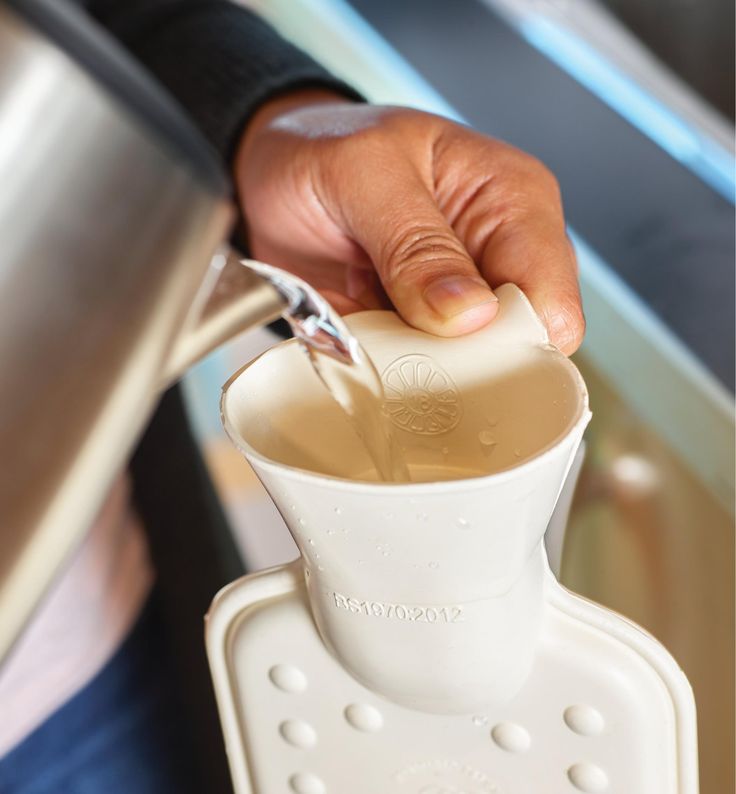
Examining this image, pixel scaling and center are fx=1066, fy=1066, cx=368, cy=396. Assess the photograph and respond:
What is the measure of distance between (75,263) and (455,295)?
278 millimetres

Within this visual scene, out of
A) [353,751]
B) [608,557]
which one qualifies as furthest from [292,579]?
[608,557]

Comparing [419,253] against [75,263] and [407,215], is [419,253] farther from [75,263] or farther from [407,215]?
[75,263]

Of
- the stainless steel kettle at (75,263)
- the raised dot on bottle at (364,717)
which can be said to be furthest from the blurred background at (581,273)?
the raised dot on bottle at (364,717)

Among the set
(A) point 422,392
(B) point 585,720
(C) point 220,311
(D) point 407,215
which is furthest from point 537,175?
(C) point 220,311

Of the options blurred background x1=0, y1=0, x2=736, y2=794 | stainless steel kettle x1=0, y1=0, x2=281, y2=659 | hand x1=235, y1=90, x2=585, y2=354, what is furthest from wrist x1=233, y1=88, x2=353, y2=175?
stainless steel kettle x1=0, y1=0, x2=281, y2=659

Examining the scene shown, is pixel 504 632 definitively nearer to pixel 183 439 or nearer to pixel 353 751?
pixel 353 751

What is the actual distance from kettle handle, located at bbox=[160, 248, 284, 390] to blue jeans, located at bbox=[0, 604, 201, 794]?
0.57m

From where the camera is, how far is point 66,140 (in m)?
0.19

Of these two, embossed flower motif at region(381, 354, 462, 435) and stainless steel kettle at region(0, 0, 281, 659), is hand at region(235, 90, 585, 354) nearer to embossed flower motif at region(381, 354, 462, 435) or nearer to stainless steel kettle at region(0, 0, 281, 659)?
embossed flower motif at region(381, 354, 462, 435)

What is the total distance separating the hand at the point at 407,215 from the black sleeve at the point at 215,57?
→ 0.08 feet

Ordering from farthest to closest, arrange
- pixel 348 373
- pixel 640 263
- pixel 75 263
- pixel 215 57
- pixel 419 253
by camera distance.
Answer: pixel 215 57
pixel 640 263
pixel 419 253
pixel 348 373
pixel 75 263

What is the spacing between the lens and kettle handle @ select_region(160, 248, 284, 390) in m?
0.22

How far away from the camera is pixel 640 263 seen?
27.4 inches

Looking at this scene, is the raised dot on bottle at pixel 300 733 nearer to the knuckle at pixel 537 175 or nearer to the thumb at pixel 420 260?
the thumb at pixel 420 260
